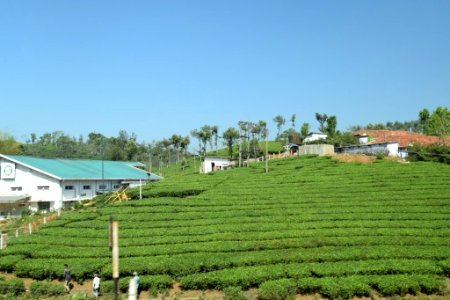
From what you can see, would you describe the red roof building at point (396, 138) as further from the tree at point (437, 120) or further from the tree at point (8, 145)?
the tree at point (8, 145)

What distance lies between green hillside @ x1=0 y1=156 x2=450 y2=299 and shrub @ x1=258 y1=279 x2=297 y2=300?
82 millimetres

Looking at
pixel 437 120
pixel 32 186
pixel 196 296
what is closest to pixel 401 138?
pixel 437 120

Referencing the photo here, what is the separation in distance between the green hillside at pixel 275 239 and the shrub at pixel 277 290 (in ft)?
0.27

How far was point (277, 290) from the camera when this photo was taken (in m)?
19.4

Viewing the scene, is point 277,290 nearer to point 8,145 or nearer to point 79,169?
point 79,169

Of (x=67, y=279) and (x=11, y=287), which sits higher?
(x=67, y=279)

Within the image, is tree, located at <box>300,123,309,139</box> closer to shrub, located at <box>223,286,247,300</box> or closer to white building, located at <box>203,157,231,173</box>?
white building, located at <box>203,157,231,173</box>

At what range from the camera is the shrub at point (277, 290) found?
19.4 m

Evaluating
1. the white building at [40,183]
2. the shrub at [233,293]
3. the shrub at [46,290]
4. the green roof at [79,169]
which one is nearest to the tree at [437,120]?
the green roof at [79,169]

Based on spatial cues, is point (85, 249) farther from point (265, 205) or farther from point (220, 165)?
point (220, 165)

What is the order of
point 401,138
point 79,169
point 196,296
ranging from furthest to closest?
point 401,138 → point 79,169 → point 196,296

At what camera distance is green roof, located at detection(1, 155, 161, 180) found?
46497 mm

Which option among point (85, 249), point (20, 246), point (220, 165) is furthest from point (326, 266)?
point (220, 165)

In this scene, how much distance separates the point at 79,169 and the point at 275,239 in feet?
111
